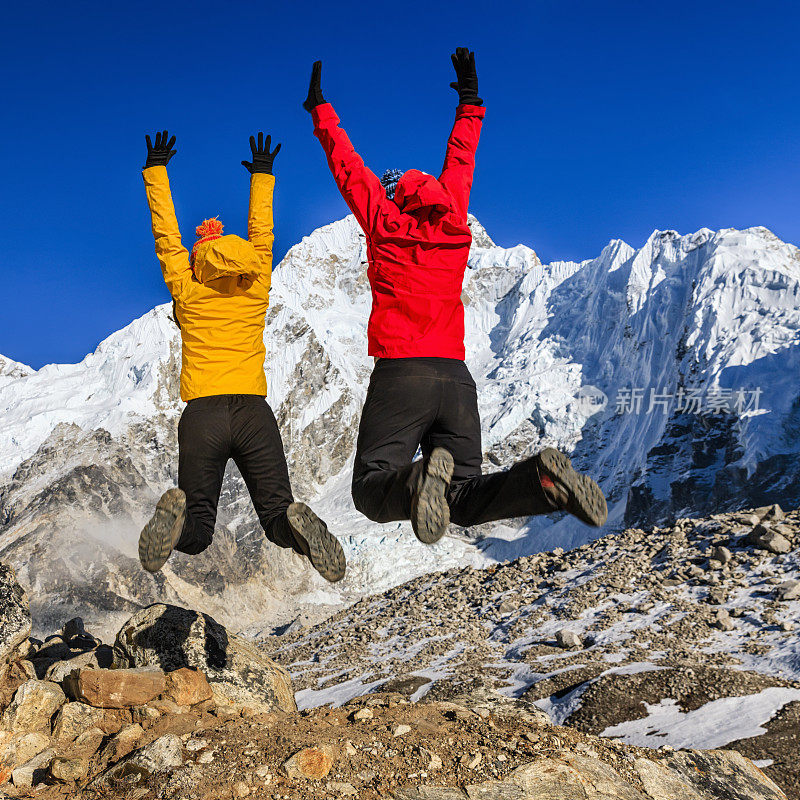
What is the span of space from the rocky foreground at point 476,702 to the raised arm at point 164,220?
3372 millimetres

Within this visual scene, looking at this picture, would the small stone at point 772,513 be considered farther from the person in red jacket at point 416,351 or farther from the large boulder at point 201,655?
the person in red jacket at point 416,351

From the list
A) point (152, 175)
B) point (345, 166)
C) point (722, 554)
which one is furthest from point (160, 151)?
point (722, 554)

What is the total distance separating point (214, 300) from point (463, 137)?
7.44ft

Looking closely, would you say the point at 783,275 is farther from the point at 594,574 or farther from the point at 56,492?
the point at 56,492

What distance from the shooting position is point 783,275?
6725cm

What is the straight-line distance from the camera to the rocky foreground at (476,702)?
4480 millimetres

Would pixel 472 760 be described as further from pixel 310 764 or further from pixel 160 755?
pixel 160 755

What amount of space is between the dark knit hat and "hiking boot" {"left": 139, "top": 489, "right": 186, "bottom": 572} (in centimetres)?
263

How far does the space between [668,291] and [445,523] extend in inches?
3331

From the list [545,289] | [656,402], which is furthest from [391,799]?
[545,289]

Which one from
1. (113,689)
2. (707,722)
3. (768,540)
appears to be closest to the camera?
(113,689)

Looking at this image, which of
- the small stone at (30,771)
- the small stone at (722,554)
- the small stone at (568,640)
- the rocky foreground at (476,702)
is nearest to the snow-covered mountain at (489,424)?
the rocky foreground at (476,702)

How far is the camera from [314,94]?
5156 mm

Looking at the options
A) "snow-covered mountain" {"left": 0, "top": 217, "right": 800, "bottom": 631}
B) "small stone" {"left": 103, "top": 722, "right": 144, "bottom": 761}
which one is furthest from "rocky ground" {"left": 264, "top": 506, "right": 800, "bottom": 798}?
"snow-covered mountain" {"left": 0, "top": 217, "right": 800, "bottom": 631}
